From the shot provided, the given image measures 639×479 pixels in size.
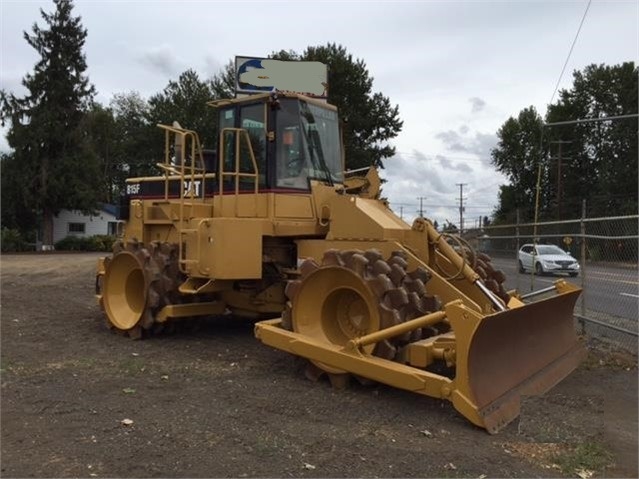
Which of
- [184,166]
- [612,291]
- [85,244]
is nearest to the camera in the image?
[184,166]

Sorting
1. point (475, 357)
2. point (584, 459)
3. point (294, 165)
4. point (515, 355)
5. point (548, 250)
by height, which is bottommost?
point (584, 459)

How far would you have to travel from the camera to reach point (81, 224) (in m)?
45.3

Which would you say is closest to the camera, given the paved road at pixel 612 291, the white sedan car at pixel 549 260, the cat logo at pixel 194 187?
the cat logo at pixel 194 187

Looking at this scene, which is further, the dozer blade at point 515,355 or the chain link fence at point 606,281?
the chain link fence at point 606,281

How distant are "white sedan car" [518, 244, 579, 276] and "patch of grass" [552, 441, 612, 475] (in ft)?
22.2

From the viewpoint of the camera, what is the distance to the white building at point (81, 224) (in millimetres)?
44125

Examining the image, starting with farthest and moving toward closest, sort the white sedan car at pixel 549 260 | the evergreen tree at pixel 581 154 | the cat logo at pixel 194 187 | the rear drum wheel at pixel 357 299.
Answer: the evergreen tree at pixel 581 154, the white sedan car at pixel 549 260, the cat logo at pixel 194 187, the rear drum wheel at pixel 357 299

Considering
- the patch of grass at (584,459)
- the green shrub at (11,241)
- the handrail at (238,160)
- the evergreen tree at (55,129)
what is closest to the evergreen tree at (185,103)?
the evergreen tree at (55,129)

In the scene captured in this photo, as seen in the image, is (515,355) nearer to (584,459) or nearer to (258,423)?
(584,459)

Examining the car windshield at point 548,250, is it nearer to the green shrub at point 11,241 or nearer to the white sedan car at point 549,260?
the white sedan car at point 549,260

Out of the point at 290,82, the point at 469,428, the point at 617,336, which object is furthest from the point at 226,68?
the point at 469,428

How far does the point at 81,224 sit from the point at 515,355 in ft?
143

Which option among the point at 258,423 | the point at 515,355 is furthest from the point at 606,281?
the point at 258,423

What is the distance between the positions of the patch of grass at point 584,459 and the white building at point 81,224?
4144 cm
